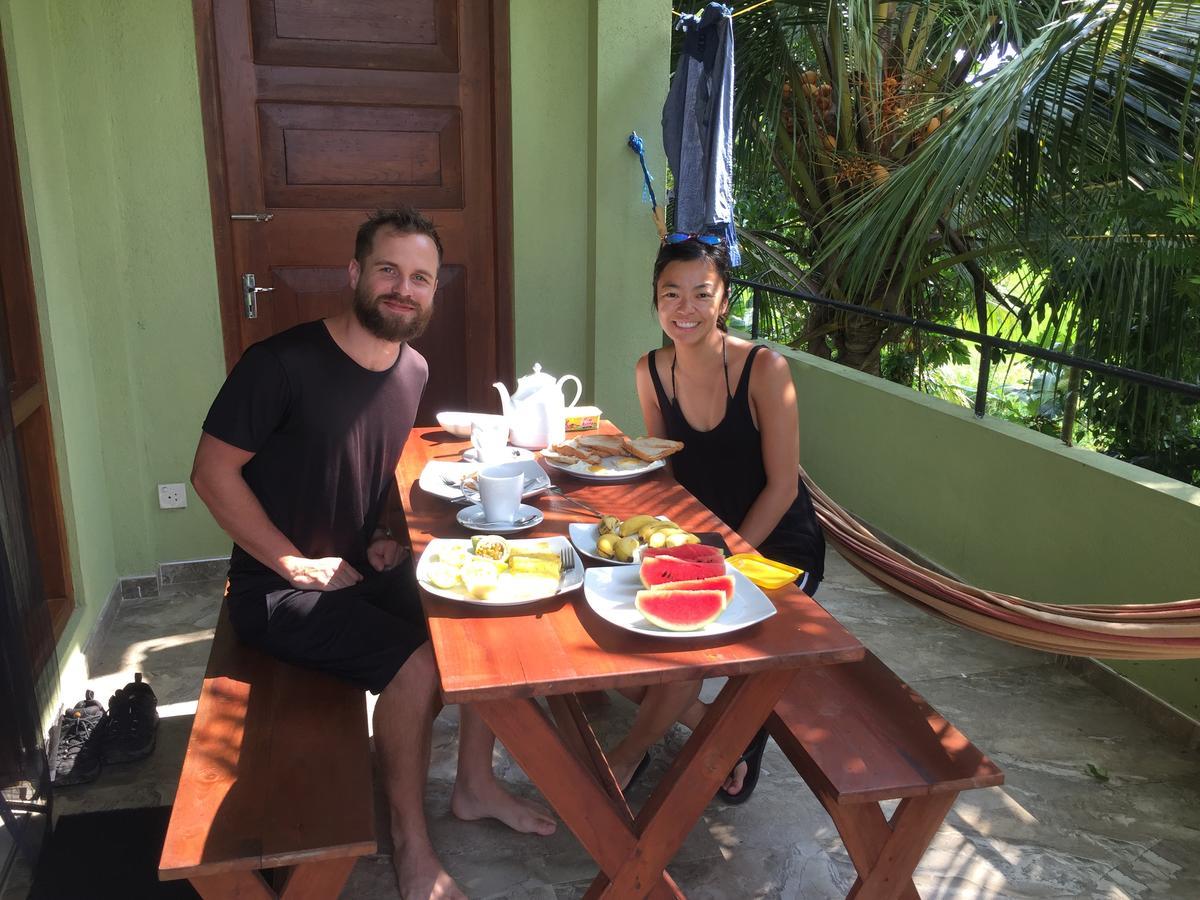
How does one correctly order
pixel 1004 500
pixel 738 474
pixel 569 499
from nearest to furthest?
1. pixel 569 499
2. pixel 738 474
3. pixel 1004 500

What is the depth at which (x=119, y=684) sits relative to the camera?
3.22 metres

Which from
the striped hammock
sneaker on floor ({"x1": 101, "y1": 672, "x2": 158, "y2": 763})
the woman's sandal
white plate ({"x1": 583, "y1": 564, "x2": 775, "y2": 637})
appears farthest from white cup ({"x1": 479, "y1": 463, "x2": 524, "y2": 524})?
sneaker on floor ({"x1": 101, "y1": 672, "x2": 158, "y2": 763})

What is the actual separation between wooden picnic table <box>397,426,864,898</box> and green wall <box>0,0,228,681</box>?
6.61ft

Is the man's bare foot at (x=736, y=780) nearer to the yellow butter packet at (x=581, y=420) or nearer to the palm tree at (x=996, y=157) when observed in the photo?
the yellow butter packet at (x=581, y=420)

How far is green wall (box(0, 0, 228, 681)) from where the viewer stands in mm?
3338

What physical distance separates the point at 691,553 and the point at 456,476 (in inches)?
32.3

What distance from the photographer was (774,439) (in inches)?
102

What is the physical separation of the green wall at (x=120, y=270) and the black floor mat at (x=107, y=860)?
36.0 inches

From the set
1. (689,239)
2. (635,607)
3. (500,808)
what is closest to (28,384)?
(500,808)

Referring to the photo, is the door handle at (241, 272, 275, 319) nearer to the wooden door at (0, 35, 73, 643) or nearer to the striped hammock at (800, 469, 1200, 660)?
the wooden door at (0, 35, 73, 643)

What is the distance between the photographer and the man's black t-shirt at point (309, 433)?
224cm

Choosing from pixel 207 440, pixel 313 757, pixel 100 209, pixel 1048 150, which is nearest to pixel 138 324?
pixel 100 209

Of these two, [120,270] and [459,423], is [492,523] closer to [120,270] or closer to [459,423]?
[459,423]

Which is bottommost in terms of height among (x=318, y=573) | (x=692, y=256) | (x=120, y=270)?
(x=318, y=573)
